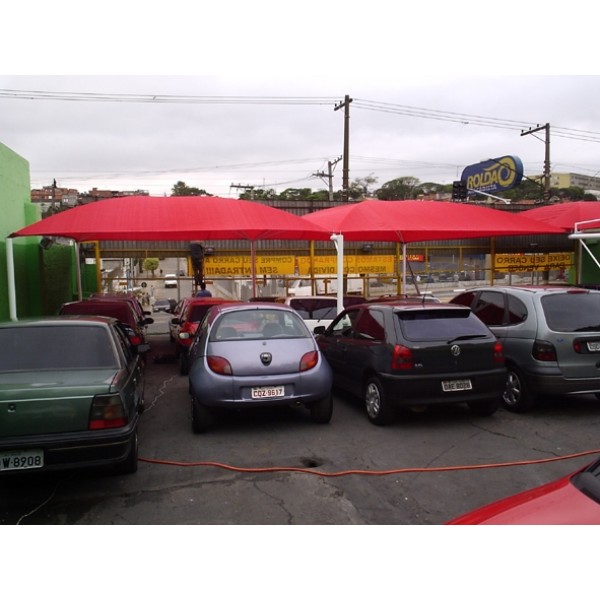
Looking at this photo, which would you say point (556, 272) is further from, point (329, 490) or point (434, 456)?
point (329, 490)

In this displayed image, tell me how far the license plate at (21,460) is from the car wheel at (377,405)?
12.3ft

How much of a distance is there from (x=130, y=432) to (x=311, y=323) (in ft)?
21.6

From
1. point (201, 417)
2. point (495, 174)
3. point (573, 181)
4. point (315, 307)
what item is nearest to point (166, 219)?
point (315, 307)

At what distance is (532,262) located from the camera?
63.8ft

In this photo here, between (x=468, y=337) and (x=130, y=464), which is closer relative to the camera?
(x=130, y=464)

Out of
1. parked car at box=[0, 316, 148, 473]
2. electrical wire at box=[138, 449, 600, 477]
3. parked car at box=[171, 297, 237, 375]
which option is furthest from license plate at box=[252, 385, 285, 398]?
parked car at box=[171, 297, 237, 375]

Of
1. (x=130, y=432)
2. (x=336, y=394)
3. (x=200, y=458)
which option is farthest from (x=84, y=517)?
(x=336, y=394)

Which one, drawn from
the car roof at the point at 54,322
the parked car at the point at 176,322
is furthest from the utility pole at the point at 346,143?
the car roof at the point at 54,322

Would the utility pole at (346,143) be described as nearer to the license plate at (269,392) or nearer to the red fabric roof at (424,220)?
the red fabric roof at (424,220)

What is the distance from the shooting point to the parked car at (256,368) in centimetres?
607

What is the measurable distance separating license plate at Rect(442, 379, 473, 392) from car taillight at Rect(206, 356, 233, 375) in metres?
2.51

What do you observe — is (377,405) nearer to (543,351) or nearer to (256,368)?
(256,368)

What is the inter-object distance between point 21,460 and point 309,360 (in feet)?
10.5

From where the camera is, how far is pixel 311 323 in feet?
35.7
